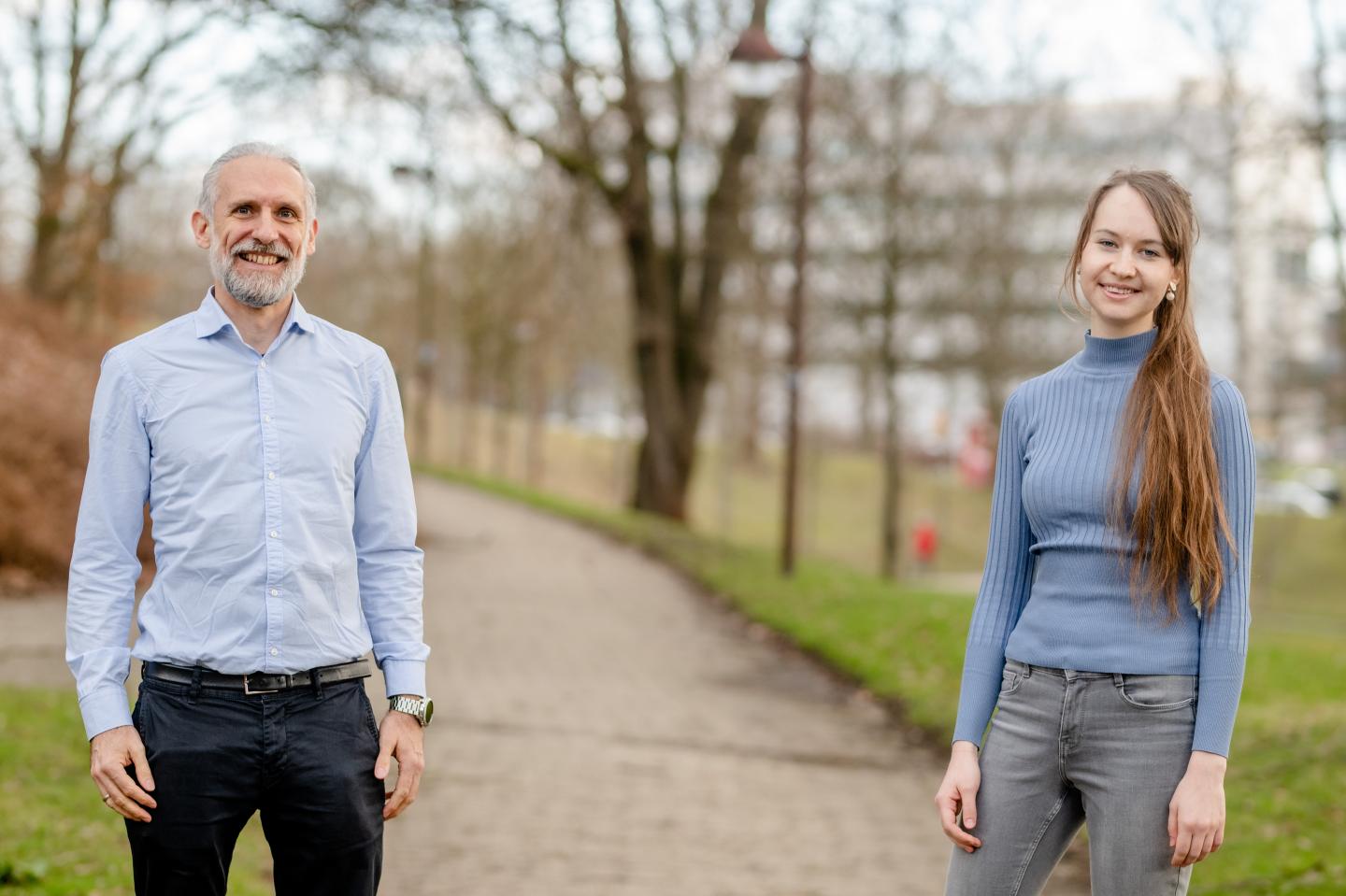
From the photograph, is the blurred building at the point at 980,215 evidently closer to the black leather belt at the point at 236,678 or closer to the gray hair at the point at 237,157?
the gray hair at the point at 237,157

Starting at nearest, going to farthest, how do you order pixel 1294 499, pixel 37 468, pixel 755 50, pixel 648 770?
pixel 648 770 < pixel 37 468 < pixel 755 50 < pixel 1294 499

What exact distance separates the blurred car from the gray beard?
44081 millimetres

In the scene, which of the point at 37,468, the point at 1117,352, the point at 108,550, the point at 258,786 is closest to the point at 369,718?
the point at 258,786

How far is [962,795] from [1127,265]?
1075mm

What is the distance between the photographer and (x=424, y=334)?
4162cm

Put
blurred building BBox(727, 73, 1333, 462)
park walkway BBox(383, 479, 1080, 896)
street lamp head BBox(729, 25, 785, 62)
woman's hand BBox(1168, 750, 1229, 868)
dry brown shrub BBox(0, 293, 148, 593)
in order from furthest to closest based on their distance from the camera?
1. blurred building BBox(727, 73, 1333, 462)
2. street lamp head BBox(729, 25, 785, 62)
3. dry brown shrub BBox(0, 293, 148, 593)
4. park walkway BBox(383, 479, 1080, 896)
5. woman's hand BBox(1168, 750, 1229, 868)

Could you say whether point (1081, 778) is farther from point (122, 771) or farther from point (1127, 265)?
point (122, 771)

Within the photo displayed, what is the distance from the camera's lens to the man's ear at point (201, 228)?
3164mm

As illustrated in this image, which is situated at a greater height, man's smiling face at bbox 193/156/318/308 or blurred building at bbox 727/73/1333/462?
blurred building at bbox 727/73/1333/462

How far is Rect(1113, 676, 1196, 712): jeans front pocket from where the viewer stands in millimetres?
2854

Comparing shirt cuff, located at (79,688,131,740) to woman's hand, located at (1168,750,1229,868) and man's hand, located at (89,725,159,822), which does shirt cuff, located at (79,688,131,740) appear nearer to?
man's hand, located at (89,725,159,822)

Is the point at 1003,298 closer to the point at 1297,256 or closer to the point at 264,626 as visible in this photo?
the point at 1297,256

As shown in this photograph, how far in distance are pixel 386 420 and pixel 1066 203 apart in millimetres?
25212

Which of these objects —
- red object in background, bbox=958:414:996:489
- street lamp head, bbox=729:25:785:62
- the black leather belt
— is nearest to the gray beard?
the black leather belt
